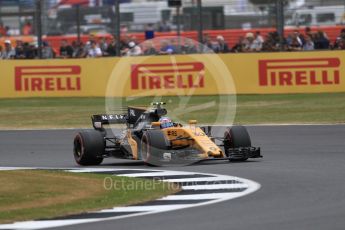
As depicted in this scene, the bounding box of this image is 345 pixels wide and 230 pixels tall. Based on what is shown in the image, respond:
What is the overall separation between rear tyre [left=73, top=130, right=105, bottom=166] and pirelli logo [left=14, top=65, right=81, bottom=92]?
1451 centimetres

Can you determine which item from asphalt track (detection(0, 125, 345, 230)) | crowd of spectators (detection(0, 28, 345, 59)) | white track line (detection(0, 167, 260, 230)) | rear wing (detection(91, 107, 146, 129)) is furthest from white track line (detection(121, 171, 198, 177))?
crowd of spectators (detection(0, 28, 345, 59))

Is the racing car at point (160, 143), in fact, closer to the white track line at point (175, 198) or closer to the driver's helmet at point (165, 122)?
the driver's helmet at point (165, 122)

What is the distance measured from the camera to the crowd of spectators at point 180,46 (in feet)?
97.1

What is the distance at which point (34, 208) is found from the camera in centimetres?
1065

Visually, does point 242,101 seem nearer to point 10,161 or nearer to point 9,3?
point 10,161

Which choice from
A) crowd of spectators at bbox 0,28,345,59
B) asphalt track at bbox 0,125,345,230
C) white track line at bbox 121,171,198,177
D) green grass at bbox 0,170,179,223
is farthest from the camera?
crowd of spectators at bbox 0,28,345,59

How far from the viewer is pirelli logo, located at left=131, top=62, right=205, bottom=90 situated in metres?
29.3

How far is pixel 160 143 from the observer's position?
14688mm

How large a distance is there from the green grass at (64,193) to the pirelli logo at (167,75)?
1536cm

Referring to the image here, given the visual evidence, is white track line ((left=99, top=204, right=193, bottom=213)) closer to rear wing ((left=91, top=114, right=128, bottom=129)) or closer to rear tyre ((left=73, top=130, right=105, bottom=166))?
rear tyre ((left=73, top=130, right=105, bottom=166))

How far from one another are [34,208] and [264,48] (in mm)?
19727

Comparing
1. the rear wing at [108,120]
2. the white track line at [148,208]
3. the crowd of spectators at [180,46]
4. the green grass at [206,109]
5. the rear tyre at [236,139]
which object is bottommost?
the green grass at [206,109]
